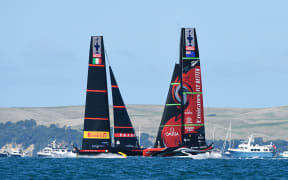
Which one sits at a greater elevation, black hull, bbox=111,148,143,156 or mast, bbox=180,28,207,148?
mast, bbox=180,28,207,148

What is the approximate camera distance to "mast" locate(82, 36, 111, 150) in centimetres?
9131

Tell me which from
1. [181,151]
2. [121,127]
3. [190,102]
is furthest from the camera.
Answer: [121,127]

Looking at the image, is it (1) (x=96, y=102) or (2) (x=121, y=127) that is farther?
(2) (x=121, y=127)

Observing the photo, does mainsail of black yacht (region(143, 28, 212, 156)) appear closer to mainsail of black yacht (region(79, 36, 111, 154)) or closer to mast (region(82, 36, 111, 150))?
mainsail of black yacht (region(79, 36, 111, 154))

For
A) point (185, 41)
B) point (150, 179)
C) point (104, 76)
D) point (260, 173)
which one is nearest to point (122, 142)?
point (104, 76)

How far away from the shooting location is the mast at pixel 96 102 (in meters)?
91.3

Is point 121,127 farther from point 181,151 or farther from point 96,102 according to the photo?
point 181,151

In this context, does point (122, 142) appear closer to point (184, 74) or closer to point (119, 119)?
point (119, 119)

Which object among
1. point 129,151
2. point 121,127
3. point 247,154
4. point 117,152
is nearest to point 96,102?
point 121,127

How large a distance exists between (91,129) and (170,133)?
9684mm

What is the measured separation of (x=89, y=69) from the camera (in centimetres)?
9156

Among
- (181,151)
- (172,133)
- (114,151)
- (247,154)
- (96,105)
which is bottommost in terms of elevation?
(181,151)

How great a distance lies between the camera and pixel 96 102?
91.4m

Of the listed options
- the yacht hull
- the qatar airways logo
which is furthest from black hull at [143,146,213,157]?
the yacht hull
